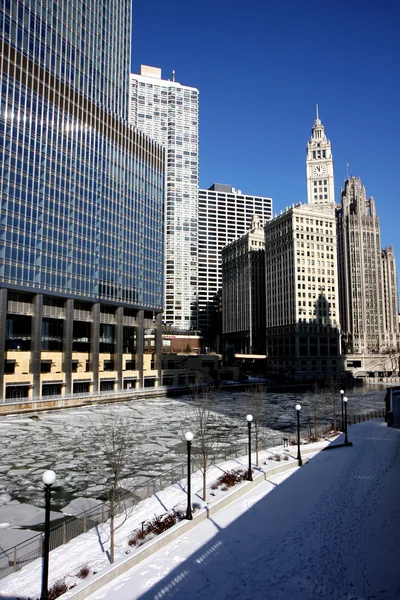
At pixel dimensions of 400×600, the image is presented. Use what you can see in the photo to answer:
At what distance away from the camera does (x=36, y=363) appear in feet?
245

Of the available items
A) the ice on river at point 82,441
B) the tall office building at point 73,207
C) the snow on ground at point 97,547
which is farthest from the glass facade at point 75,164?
the snow on ground at point 97,547

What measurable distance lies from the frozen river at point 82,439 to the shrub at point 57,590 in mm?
10122

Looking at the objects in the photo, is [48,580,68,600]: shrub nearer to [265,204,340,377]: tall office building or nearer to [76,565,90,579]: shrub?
[76,565,90,579]: shrub

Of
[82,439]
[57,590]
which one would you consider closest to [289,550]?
[57,590]

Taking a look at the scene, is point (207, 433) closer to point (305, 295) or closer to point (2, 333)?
point (2, 333)

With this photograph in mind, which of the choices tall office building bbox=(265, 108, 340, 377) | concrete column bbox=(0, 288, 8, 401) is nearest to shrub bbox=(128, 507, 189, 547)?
concrete column bbox=(0, 288, 8, 401)

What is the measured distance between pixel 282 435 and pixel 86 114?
7221 cm

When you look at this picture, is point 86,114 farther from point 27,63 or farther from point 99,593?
point 99,593

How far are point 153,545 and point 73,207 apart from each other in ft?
246

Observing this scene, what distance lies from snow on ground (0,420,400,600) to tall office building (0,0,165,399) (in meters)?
55.6

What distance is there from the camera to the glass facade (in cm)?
7506

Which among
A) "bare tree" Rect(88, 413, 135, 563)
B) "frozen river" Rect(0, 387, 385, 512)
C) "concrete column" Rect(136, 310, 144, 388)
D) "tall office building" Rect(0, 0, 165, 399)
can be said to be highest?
"tall office building" Rect(0, 0, 165, 399)

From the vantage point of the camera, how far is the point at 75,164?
8650 centimetres

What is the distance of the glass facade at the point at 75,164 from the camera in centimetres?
7506
